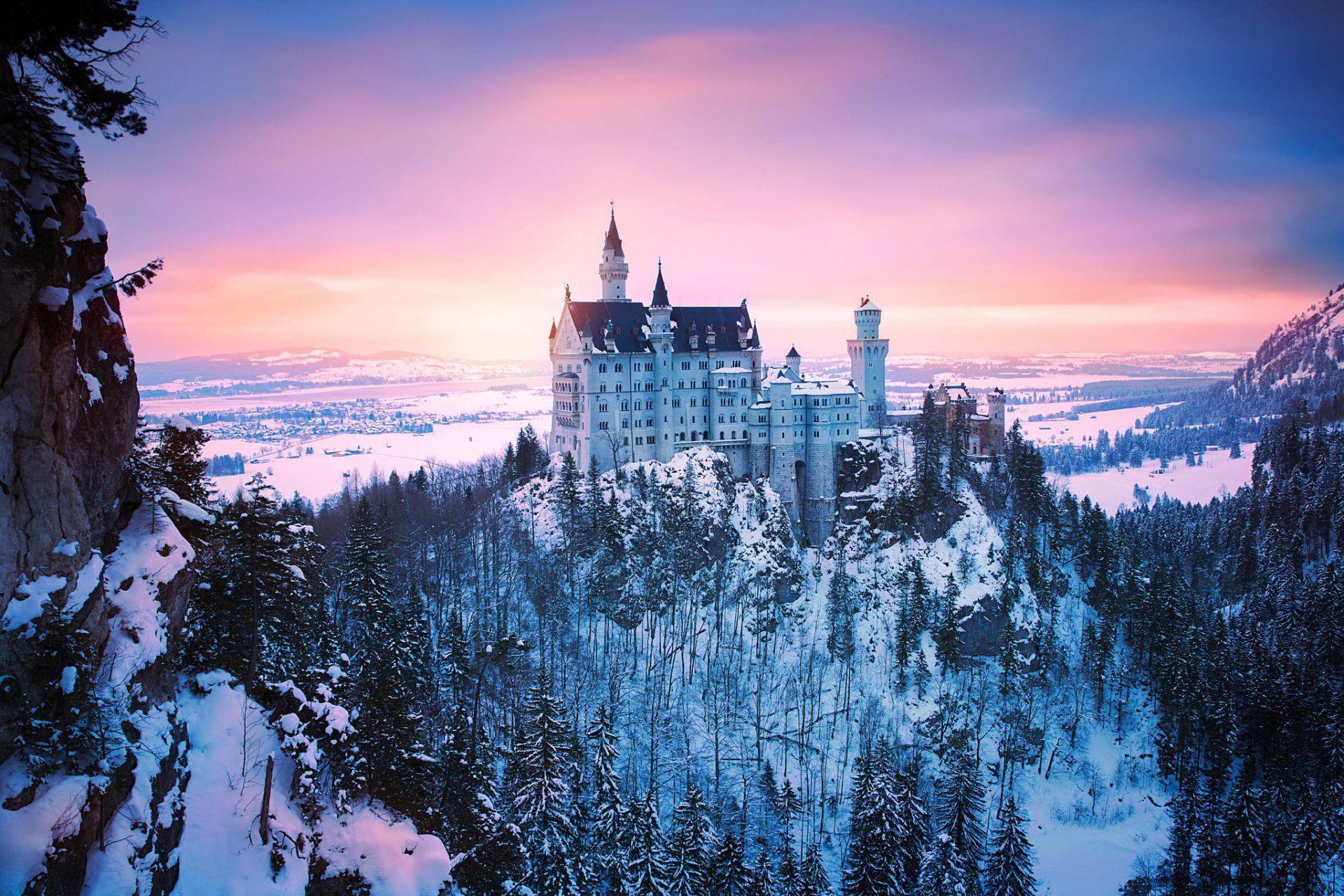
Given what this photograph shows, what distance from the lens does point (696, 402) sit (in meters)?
92.5

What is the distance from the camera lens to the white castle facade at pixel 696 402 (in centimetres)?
8838

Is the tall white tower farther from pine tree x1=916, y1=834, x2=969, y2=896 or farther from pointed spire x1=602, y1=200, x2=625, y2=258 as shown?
pine tree x1=916, y1=834, x2=969, y2=896

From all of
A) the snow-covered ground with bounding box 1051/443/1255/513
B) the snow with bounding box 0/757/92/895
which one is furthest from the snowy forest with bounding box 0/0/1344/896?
the snow-covered ground with bounding box 1051/443/1255/513

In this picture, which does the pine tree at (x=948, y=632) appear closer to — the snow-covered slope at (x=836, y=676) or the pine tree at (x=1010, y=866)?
the snow-covered slope at (x=836, y=676)

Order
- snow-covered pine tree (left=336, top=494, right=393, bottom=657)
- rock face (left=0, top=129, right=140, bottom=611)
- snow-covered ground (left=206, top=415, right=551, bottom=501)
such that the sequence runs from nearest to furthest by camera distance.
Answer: rock face (left=0, top=129, right=140, bottom=611)
snow-covered pine tree (left=336, top=494, right=393, bottom=657)
snow-covered ground (left=206, top=415, right=551, bottom=501)

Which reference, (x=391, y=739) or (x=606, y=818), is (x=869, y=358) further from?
(x=391, y=739)

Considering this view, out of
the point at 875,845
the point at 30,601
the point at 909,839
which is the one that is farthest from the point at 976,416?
the point at 30,601

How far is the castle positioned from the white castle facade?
0.11 meters

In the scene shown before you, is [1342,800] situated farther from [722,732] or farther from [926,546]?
[722,732]

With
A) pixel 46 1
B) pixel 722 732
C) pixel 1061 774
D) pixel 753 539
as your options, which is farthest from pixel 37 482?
pixel 1061 774

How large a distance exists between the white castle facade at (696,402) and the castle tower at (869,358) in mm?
6463

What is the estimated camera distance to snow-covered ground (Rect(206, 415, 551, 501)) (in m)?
116

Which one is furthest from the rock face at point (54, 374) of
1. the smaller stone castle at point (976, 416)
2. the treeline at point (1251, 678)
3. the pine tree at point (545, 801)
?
the smaller stone castle at point (976, 416)

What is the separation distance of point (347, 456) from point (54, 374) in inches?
5108
